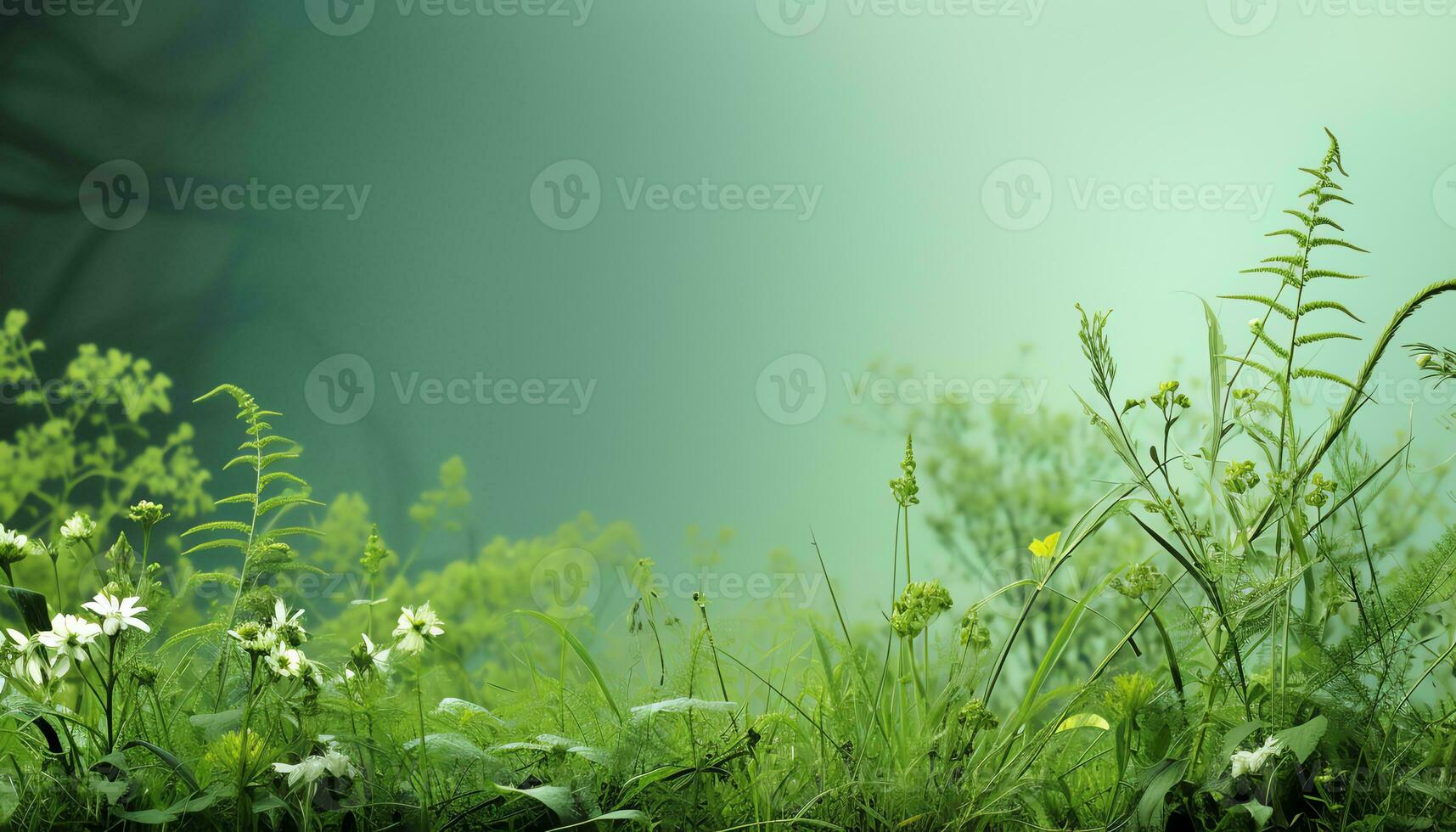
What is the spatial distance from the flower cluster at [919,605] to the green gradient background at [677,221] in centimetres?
52

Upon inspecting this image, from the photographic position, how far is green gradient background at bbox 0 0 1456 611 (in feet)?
4.14

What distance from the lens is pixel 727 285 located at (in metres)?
1.39

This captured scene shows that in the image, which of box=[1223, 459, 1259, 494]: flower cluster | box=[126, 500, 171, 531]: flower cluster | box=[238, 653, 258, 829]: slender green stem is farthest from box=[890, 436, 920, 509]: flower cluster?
box=[126, 500, 171, 531]: flower cluster

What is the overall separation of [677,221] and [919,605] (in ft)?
2.70

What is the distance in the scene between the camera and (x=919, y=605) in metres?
0.74

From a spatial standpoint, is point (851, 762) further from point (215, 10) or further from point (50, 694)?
point (215, 10)

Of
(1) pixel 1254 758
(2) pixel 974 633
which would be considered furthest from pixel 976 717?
(1) pixel 1254 758

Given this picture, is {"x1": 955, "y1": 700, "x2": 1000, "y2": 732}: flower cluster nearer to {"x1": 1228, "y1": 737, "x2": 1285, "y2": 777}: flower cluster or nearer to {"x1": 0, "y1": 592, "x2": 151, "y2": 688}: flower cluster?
{"x1": 1228, "y1": 737, "x2": 1285, "y2": 777}: flower cluster

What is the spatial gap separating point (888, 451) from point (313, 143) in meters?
0.99

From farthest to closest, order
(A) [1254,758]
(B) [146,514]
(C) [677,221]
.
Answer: (C) [677,221]
(B) [146,514]
(A) [1254,758]

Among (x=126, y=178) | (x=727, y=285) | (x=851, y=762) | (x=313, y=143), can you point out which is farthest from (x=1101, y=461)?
(x=126, y=178)

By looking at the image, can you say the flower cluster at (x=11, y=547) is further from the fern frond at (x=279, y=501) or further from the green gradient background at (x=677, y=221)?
the green gradient background at (x=677, y=221)

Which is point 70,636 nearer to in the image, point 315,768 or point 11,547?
point 11,547

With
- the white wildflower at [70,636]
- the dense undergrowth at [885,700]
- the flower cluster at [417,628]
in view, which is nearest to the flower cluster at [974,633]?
the dense undergrowth at [885,700]
